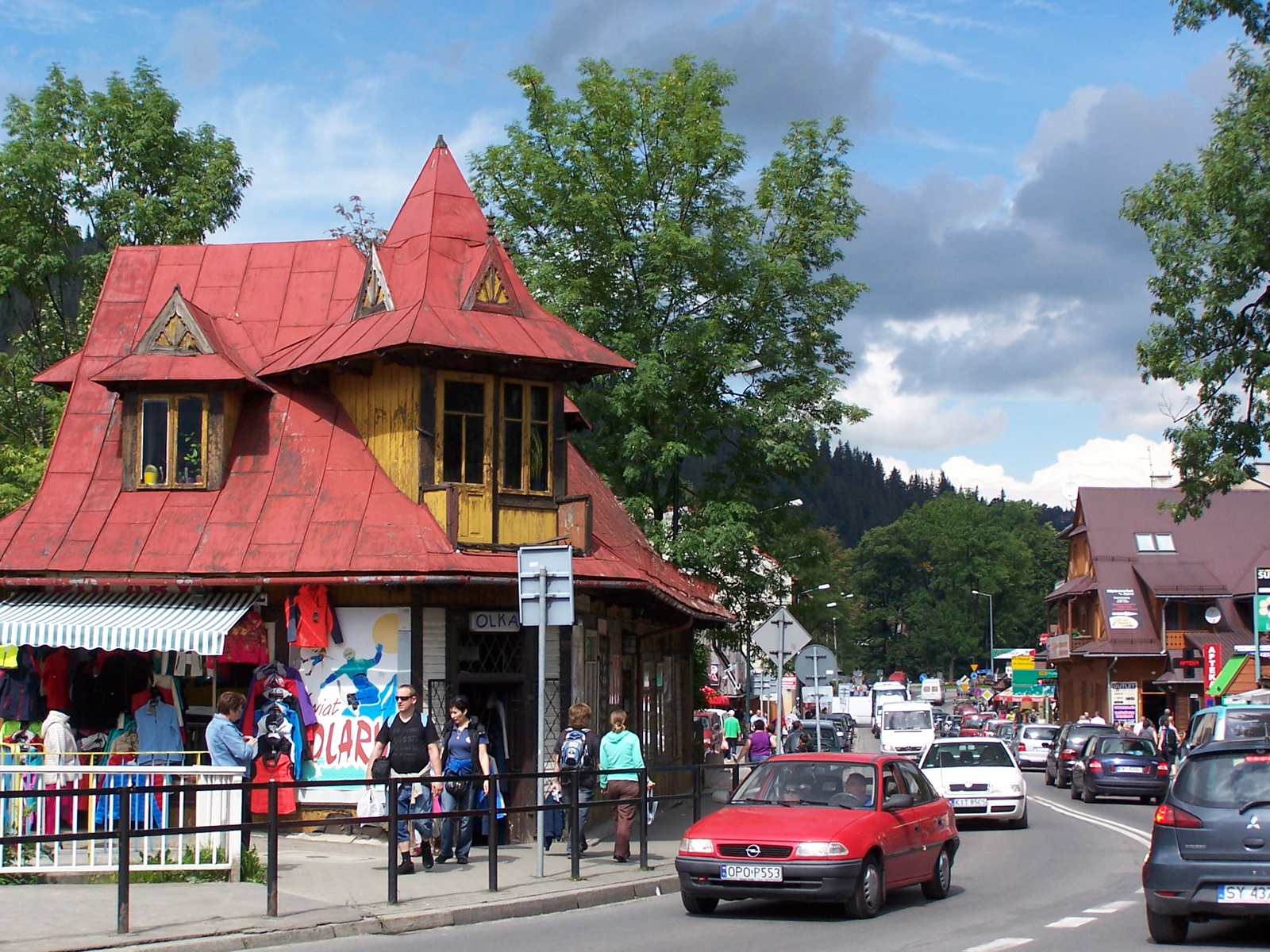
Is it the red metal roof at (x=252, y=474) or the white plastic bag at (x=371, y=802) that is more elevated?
the red metal roof at (x=252, y=474)

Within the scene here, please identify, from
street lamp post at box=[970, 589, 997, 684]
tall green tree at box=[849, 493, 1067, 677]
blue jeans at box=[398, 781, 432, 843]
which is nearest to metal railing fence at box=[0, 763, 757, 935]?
blue jeans at box=[398, 781, 432, 843]

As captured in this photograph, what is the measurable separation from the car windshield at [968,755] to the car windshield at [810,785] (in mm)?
11499

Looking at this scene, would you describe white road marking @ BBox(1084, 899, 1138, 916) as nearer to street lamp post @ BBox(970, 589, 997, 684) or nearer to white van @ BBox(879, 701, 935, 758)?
white van @ BBox(879, 701, 935, 758)

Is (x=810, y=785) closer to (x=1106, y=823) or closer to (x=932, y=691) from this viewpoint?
(x=1106, y=823)

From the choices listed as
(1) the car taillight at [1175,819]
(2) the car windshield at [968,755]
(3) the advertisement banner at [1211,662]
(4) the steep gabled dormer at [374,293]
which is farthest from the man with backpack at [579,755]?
(3) the advertisement banner at [1211,662]

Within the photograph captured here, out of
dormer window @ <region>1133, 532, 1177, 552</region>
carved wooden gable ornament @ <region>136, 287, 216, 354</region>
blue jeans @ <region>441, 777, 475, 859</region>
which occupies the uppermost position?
dormer window @ <region>1133, 532, 1177, 552</region>

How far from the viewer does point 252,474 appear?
1947cm

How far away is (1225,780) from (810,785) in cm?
389

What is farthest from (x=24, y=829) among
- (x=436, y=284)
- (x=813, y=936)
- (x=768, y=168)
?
(x=768, y=168)

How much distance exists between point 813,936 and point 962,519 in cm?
12643

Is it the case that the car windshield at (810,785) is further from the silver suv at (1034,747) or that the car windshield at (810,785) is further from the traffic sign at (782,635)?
the silver suv at (1034,747)

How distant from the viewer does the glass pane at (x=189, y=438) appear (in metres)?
19.5

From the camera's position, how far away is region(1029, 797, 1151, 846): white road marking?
22447mm

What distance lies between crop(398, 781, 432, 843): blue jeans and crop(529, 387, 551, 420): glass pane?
232 inches
